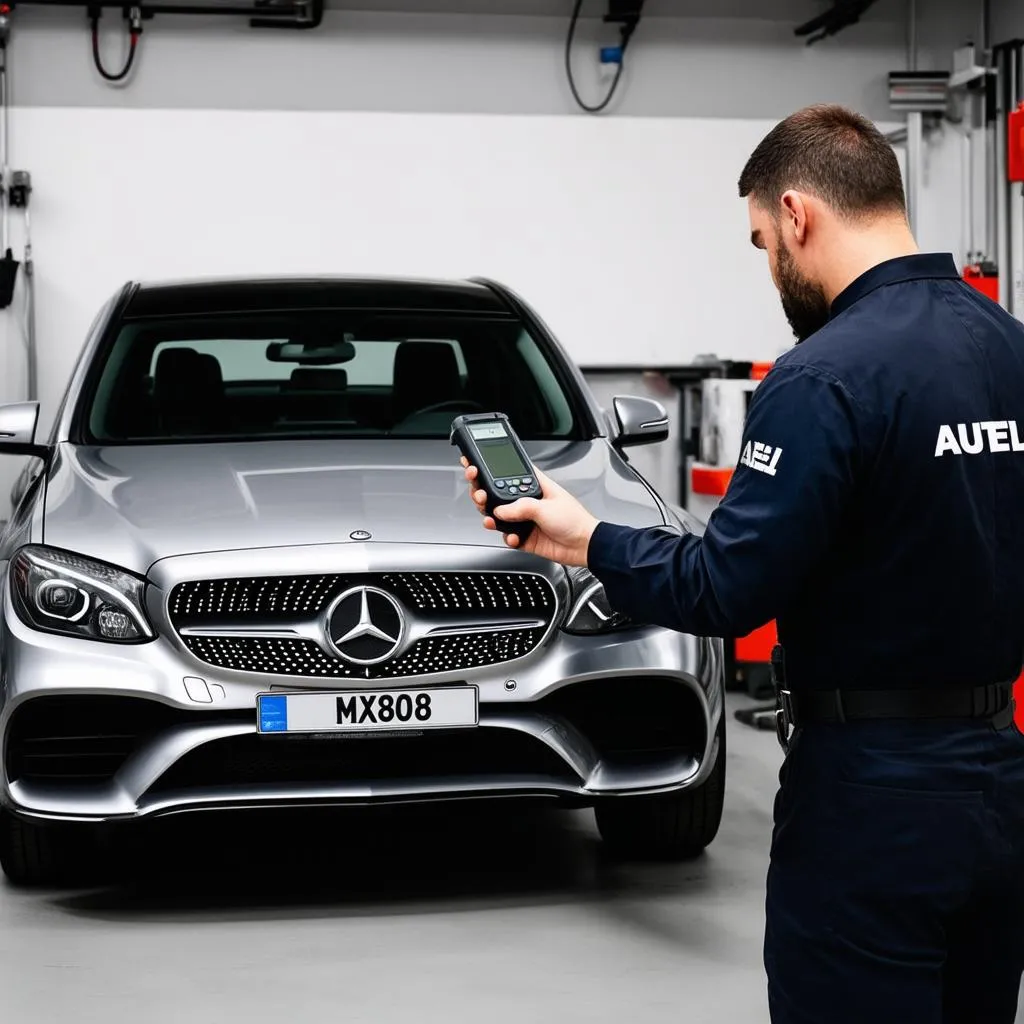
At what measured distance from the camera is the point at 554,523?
1895mm

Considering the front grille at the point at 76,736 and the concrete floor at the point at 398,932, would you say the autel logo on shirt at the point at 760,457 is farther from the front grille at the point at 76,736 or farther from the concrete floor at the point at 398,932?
the front grille at the point at 76,736

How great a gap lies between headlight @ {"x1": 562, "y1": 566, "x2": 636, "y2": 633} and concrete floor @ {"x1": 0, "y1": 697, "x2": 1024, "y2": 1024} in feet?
→ 1.52

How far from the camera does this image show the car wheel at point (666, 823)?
3.80 metres

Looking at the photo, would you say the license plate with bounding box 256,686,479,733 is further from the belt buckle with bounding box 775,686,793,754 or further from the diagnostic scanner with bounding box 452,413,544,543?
the belt buckle with bounding box 775,686,793,754

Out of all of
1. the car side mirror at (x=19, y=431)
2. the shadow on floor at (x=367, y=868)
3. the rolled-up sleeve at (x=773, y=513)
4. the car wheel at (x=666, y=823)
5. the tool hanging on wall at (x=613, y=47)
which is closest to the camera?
the rolled-up sleeve at (x=773, y=513)

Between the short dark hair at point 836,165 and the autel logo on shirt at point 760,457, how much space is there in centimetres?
28

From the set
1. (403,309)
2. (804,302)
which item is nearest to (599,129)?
(403,309)

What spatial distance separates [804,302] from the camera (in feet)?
6.01

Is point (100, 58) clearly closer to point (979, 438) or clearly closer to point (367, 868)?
point (367, 868)

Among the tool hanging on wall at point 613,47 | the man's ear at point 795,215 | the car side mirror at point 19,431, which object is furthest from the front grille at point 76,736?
the tool hanging on wall at point 613,47

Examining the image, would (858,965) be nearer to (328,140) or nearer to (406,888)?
(406,888)

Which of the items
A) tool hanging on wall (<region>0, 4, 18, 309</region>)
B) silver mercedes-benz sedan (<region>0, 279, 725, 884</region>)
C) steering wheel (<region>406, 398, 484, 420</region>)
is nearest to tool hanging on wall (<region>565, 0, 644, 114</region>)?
tool hanging on wall (<region>0, 4, 18, 309</region>)

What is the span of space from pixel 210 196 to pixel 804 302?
6719mm

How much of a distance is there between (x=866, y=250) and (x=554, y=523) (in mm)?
455
